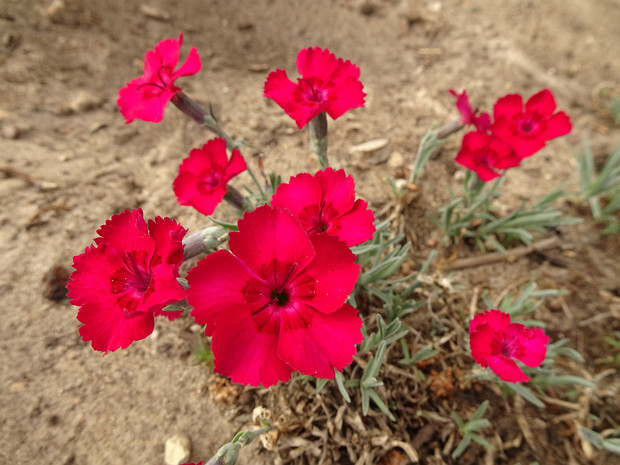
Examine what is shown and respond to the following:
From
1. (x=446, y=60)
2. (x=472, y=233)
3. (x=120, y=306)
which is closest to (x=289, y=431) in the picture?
(x=120, y=306)

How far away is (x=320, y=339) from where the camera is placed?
1.02 metres

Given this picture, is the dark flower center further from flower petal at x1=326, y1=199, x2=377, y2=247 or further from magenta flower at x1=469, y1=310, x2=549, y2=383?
magenta flower at x1=469, y1=310, x2=549, y2=383

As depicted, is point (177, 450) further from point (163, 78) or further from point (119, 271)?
point (163, 78)

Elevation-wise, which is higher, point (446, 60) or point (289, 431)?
point (446, 60)

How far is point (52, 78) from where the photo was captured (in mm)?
2602

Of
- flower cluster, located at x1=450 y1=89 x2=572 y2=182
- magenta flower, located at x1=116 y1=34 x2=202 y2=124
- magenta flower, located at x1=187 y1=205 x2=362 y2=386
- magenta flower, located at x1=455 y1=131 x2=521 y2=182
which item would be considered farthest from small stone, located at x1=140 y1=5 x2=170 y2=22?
magenta flower, located at x1=187 y1=205 x2=362 y2=386

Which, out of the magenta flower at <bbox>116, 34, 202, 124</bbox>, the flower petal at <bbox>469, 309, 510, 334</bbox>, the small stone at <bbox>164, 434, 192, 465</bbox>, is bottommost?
the small stone at <bbox>164, 434, 192, 465</bbox>

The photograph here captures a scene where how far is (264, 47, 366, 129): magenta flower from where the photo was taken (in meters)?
1.36

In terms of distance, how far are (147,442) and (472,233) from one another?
6.59ft

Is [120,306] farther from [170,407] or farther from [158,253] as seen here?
[170,407]

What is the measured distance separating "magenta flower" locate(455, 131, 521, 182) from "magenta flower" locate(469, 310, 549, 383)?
665 millimetres

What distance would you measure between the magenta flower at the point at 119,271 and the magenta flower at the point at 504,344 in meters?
1.14

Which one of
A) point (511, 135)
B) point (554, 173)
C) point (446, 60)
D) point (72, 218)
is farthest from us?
point (446, 60)

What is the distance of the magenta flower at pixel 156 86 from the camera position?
4.78 feet
